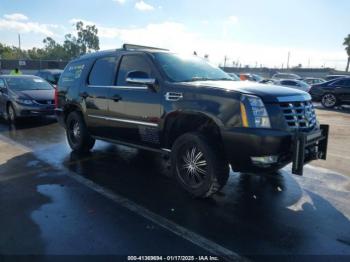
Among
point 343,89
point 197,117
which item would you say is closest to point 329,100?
point 343,89

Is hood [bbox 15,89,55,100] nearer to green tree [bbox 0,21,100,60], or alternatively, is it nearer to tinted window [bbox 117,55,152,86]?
tinted window [bbox 117,55,152,86]

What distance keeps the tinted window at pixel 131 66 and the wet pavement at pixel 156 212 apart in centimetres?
154

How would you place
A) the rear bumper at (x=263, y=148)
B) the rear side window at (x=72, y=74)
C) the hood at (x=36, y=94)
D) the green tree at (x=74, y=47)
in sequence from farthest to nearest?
the green tree at (x=74, y=47), the hood at (x=36, y=94), the rear side window at (x=72, y=74), the rear bumper at (x=263, y=148)

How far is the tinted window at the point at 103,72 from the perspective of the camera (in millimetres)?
5871

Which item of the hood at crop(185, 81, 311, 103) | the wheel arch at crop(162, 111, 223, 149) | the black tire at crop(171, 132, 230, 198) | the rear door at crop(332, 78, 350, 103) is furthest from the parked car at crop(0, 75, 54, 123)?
the rear door at crop(332, 78, 350, 103)

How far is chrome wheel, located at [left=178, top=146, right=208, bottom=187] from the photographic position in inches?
173

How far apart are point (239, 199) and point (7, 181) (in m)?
3.42

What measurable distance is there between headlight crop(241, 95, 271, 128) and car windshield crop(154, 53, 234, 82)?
1.21m

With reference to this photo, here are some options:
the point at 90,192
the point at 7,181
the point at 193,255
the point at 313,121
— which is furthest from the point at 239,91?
the point at 7,181

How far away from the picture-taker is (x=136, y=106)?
5211mm

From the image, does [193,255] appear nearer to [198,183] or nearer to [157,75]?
[198,183]

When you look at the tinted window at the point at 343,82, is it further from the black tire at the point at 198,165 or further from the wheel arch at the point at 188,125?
the black tire at the point at 198,165

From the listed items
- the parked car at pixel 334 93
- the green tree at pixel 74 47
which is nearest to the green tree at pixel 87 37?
the green tree at pixel 74 47

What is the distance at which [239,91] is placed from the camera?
13.3 feet
